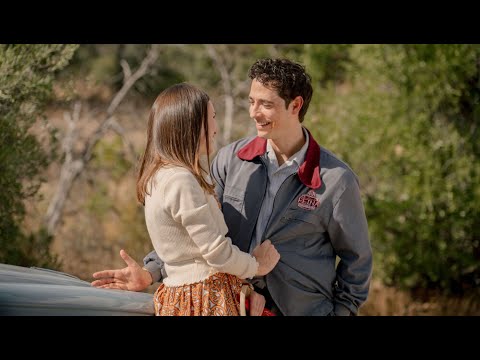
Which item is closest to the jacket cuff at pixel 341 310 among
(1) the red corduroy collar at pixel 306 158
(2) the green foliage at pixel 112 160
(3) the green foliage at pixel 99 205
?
(1) the red corduroy collar at pixel 306 158

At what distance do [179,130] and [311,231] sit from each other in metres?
0.76

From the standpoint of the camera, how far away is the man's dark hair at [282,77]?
3.20 m

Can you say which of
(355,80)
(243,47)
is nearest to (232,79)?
(243,47)

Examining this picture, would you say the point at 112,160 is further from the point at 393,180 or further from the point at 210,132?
the point at 210,132

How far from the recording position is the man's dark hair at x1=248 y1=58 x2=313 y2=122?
3197mm

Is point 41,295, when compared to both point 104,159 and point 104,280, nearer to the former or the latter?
point 104,280

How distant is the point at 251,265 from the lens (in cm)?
289

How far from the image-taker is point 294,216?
126 inches

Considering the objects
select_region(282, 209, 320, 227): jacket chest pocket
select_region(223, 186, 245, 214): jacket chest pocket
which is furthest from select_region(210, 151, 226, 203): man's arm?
select_region(282, 209, 320, 227): jacket chest pocket

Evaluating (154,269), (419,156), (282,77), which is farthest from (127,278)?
(419,156)

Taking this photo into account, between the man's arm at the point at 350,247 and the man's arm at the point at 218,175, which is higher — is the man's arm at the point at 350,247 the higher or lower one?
the lower one

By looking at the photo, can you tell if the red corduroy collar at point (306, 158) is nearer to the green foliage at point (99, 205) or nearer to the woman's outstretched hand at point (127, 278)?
the woman's outstretched hand at point (127, 278)

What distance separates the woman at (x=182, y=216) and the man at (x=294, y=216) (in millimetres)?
315

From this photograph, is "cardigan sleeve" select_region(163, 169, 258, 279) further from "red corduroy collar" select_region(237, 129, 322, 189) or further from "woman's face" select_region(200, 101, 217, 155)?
"red corduroy collar" select_region(237, 129, 322, 189)
